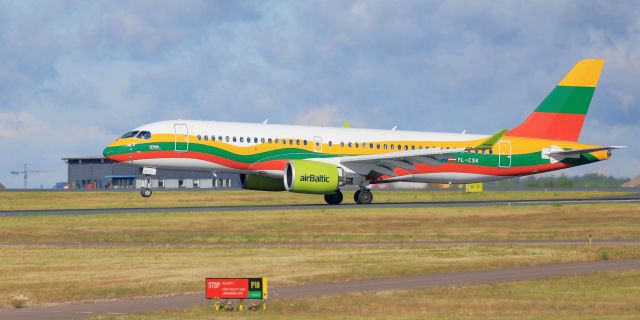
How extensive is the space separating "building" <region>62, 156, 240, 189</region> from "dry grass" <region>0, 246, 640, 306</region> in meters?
92.2

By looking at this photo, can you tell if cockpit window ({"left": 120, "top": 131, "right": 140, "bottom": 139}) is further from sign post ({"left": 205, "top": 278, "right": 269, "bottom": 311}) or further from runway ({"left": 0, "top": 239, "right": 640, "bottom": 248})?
sign post ({"left": 205, "top": 278, "right": 269, "bottom": 311})

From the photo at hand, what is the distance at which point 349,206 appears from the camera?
56.4 meters

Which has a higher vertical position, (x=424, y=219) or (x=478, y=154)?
(x=478, y=154)

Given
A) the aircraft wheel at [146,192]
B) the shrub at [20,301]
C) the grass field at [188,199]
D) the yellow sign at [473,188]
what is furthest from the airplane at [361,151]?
the shrub at [20,301]

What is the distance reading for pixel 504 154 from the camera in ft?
205

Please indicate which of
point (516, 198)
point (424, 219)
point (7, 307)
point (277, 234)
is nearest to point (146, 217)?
point (277, 234)

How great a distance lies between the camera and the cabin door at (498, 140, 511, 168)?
205 feet

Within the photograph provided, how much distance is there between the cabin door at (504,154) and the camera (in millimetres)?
62438

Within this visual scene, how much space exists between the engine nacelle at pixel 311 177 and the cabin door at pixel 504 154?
11718 millimetres

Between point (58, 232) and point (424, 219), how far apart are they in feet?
58.6

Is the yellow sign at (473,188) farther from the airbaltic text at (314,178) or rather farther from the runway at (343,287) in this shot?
the runway at (343,287)

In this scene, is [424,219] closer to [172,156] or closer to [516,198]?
[172,156]

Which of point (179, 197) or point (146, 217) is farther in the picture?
point (179, 197)

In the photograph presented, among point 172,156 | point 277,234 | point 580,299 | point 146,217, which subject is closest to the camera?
point 580,299
